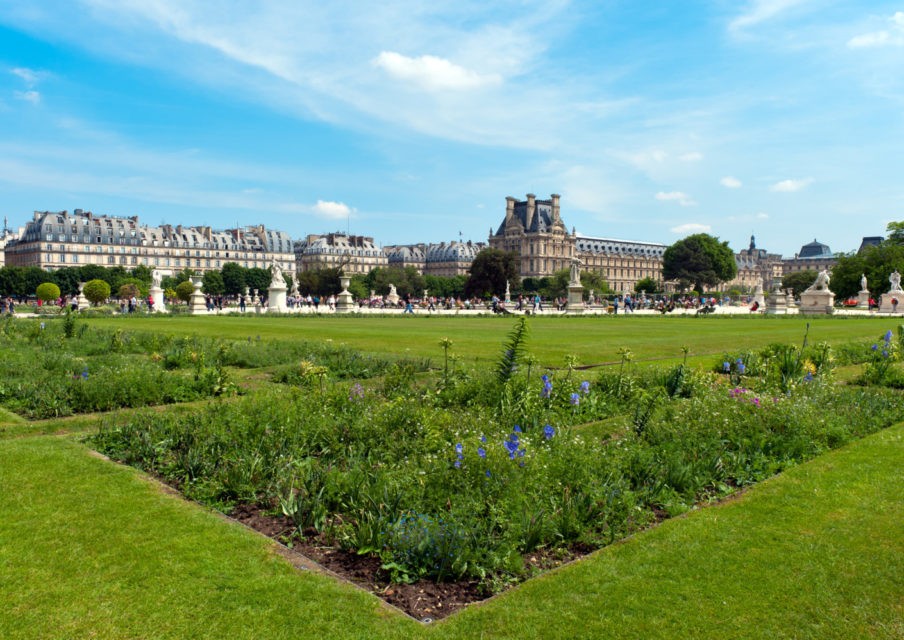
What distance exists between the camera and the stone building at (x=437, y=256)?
176 meters

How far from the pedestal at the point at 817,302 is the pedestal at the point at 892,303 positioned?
14.2 feet

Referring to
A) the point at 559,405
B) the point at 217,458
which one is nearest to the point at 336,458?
the point at 217,458

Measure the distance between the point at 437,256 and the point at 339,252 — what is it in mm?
28674

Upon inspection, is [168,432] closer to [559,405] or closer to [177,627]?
[177,627]

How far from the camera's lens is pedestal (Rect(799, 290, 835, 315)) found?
178 feet

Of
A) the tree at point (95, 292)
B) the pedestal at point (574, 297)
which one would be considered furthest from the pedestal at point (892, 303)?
the tree at point (95, 292)

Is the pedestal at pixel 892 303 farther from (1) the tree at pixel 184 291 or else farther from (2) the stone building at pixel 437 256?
(2) the stone building at pixel 437 256

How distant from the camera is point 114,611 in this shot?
4.13 meters

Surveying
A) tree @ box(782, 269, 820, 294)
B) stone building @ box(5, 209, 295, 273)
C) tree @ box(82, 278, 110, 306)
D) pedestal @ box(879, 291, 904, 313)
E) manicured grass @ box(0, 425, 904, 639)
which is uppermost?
stone building @ box(5, 209, 295, 273)

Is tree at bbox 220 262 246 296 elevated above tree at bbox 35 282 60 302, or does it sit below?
above

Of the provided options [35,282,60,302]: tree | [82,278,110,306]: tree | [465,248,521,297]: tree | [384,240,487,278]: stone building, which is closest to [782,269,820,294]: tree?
[465,248,521,297]: tree

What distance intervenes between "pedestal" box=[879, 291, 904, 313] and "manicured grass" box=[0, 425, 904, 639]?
57843 mm

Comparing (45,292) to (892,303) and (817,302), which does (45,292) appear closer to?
(817,302)

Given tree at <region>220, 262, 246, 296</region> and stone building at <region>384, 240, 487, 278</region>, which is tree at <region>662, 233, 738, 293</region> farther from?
tree at <region>220, 262, 246, 296</region>
